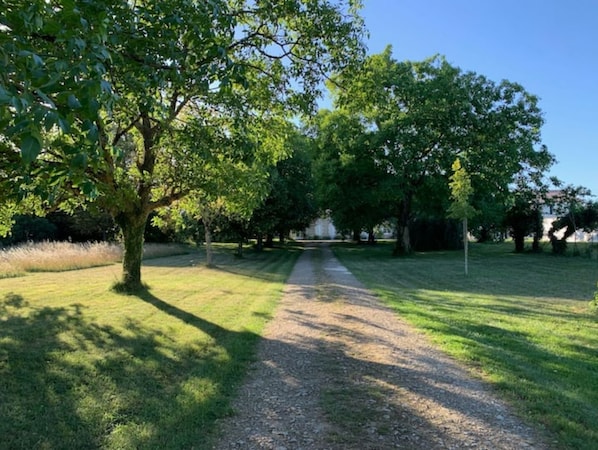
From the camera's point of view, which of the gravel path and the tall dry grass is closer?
the gravel path

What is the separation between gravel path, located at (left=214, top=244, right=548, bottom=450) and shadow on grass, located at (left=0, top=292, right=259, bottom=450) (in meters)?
0.34

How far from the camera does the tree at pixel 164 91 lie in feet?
9.30

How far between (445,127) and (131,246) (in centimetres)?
2031

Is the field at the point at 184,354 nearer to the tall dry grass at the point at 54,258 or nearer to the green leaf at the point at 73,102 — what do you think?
the green leaf at the point at 73,102

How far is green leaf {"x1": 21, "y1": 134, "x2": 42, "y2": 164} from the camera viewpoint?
1.78 meters

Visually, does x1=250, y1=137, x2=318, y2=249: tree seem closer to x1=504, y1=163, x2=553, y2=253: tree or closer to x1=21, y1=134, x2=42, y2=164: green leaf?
x1=504, y1=163, x2=553, y2=253: tree

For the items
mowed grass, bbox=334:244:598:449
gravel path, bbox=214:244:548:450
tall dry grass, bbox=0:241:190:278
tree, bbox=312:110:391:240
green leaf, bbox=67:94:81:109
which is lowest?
gravel path, bbox=214:244:548:450

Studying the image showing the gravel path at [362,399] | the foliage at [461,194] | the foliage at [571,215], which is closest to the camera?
the gravel path at [362,399]

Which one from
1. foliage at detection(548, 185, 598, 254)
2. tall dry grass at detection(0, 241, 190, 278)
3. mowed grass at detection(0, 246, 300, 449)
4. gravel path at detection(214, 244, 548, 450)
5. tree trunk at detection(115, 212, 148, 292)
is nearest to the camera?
gravel path at detection(214, 244, 548, 450)

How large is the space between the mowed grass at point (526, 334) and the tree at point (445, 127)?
10974 millimetres

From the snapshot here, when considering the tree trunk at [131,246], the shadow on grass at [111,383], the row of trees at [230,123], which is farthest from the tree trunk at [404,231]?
the shadow on grass at [111,383]

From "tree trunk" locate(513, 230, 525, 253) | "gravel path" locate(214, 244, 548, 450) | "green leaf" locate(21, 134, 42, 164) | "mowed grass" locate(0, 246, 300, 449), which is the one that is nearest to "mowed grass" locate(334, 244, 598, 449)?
"gravel path" locate(214, 244, 548, 450)

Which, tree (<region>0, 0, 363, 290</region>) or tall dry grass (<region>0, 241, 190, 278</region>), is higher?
tree (<region>0, 0, 363, 290</region>)

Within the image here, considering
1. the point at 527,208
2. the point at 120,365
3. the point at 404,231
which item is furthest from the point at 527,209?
the point at 120,365
